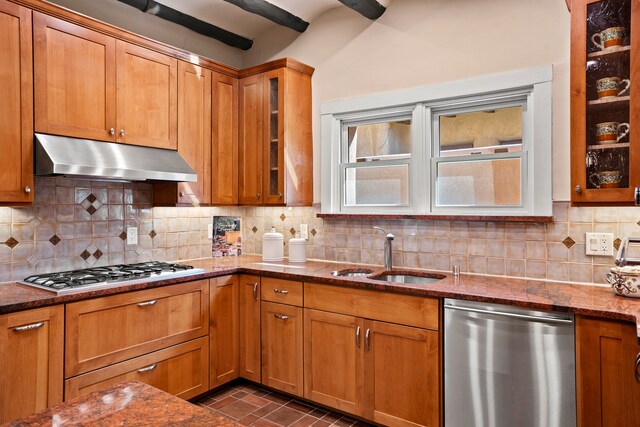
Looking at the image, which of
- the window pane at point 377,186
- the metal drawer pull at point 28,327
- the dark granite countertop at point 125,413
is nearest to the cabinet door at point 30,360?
the metal drawer pull at point 28,327

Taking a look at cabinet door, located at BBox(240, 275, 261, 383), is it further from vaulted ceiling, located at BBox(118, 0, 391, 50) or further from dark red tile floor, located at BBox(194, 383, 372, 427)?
vaulted ceiling, located at BBox(118, 0, 391, 50)

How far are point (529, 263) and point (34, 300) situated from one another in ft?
8.92

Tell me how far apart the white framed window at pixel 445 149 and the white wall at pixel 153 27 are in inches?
48.2

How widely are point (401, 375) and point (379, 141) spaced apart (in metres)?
1.70

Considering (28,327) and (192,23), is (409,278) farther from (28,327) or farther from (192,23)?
(192,23)

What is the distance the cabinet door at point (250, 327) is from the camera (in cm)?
305

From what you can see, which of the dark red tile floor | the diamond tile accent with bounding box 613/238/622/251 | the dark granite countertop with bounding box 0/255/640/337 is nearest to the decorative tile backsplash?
the diamond tile accent with bounding box 613/238/622/251

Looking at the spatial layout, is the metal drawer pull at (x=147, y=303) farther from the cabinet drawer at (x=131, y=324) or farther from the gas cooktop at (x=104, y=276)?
the gas cooktop at (x=104, y=276)

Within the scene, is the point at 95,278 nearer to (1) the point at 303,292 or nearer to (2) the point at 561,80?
(1) the point at 303,292

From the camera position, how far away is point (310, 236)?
3504 mm

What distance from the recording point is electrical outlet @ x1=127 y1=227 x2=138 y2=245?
313cm

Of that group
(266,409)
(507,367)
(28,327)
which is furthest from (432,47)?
(28,327)

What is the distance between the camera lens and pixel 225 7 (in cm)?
333

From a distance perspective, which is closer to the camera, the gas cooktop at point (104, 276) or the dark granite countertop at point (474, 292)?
the dark granite countertop at point (474, 292)
